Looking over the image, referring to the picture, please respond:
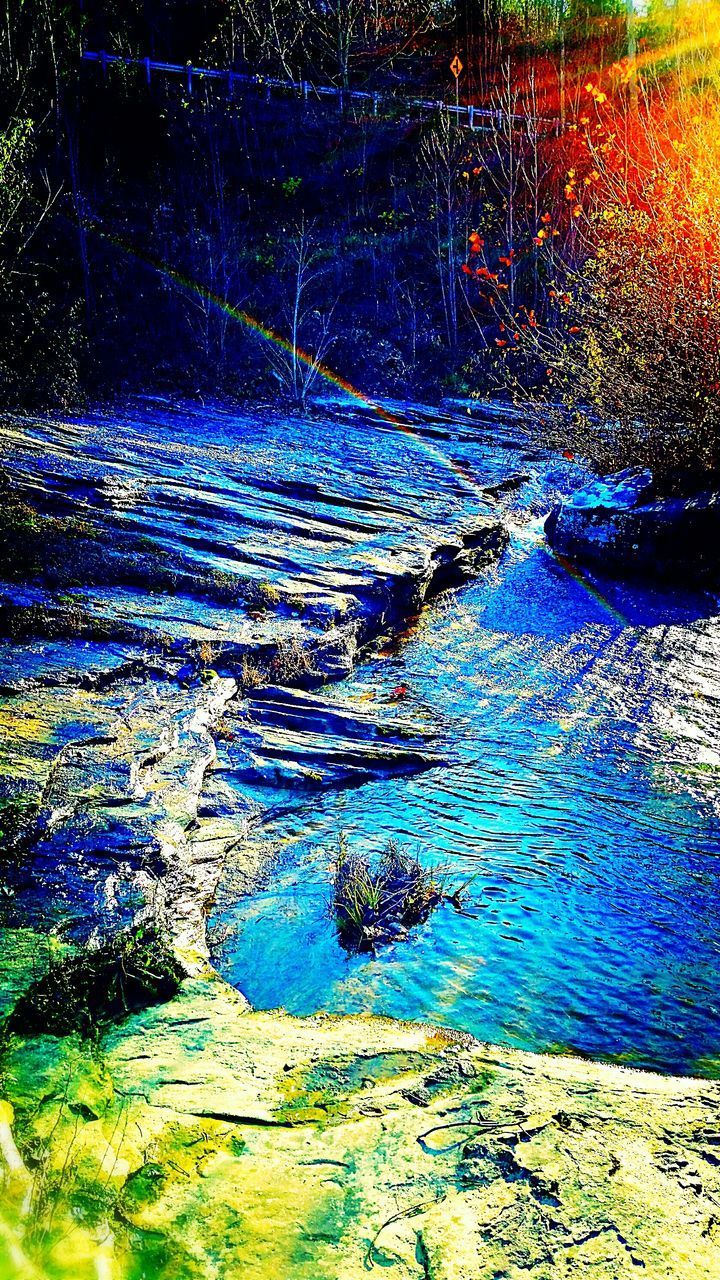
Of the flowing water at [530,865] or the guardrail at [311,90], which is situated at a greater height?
the guardrail at [311,90]

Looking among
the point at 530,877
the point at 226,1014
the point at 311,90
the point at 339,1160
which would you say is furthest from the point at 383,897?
the point at 311,90

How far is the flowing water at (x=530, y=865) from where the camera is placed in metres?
3.39

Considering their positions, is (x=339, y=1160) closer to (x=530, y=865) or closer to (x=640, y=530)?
(x=530, y=865)

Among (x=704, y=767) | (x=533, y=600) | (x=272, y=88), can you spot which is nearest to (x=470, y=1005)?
(x=704, y=767)

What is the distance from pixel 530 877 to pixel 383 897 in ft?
2.56

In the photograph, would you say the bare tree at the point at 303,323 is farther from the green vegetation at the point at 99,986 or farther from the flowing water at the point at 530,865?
the green vegetation at the point at 99,986

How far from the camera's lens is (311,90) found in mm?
24078

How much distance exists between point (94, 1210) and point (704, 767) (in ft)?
13.9

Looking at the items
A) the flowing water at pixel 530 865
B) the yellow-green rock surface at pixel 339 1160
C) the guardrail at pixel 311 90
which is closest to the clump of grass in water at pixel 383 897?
the flowing water at pixel 530 865

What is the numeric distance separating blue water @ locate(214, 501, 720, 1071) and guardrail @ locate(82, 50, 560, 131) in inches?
793

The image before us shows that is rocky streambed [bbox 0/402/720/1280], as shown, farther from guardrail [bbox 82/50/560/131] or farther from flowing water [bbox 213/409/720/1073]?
guardrail [bbox 82/50/560/131]

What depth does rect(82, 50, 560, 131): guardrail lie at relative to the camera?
21859 mm

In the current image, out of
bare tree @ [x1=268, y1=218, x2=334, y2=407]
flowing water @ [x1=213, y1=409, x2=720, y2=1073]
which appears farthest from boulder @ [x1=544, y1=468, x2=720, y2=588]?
bare tree @ [x1=268, y1=218, x2=334, y2=407]

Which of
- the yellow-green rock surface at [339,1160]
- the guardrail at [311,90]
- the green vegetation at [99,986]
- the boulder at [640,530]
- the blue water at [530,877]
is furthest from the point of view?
the guardrail at [311,90]
